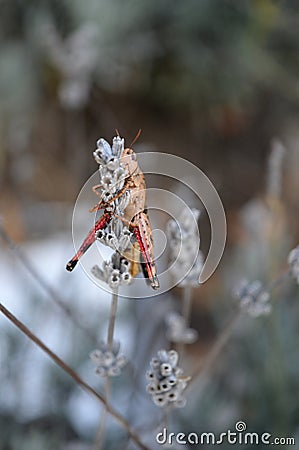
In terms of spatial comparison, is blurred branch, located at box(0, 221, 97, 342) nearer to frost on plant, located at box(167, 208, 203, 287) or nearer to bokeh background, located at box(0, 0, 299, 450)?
frost on plant, located at box(167, 208, 203, 287)

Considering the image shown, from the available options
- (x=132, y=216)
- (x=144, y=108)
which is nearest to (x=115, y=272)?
(x=132, y=216)

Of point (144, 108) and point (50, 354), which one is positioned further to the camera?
point (144, 108)

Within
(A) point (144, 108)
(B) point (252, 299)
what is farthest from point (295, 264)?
(A) point (144, 108)

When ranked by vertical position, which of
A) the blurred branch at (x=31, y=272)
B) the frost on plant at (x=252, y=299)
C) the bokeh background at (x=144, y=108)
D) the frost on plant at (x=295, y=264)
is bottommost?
the frost on plant at (x=295, y=264)

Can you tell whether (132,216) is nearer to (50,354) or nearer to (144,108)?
(50,354)

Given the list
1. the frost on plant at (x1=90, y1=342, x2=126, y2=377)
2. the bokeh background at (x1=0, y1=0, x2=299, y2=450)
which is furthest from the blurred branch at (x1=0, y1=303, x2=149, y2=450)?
the bokeh background at (x1=0, y1=0, x2=299, y2=450)

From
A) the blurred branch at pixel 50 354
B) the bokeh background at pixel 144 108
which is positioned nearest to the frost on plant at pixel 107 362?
the blurred branch at pixel 50 354

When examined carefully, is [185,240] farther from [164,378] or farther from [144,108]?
[144,108]

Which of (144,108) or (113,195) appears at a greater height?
(144,108)

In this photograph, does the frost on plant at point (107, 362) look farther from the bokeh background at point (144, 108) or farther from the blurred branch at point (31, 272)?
the bokeh background at point (144, 108)

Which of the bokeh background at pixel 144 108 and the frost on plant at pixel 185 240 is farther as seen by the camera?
the bokeh background at pixel 144 108

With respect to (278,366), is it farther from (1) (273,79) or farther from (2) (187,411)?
(1) (273,79)
